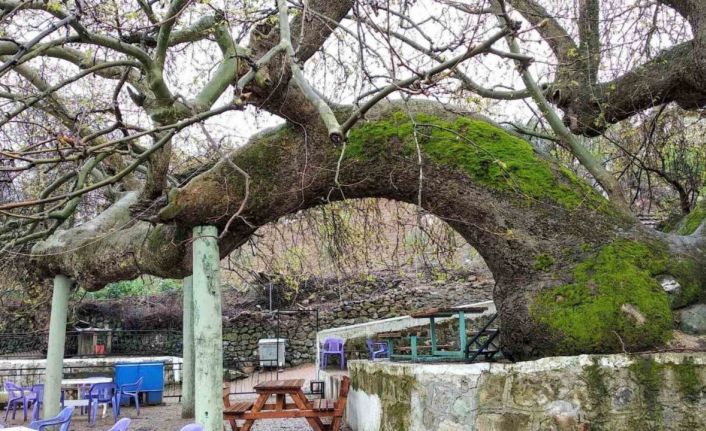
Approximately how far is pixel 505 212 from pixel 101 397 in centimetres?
853

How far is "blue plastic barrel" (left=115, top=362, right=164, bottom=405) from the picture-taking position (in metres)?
11.6

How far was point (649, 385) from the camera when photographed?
4.29m

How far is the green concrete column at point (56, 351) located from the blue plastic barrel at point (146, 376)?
293 cm

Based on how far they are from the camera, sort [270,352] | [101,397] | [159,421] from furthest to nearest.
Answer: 1. [270,352]
2. [101,397]
3. [159,421]

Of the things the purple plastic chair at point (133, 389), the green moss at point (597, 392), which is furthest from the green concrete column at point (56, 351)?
the green moss at point (597, 392)

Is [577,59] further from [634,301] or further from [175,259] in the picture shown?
[175,259]

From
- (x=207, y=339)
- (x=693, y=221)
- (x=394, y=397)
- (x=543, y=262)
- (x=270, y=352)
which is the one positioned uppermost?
(x=693, y=221)

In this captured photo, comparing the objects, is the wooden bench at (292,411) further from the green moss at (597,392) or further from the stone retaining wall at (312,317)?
the stone retaining wall at (312,317)

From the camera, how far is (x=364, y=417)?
22.6 ft

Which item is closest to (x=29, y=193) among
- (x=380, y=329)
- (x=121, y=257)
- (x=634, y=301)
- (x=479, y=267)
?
(x=121, y=257)

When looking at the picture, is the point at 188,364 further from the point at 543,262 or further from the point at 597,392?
the point at 597,392

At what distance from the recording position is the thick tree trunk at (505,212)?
4.85 meters

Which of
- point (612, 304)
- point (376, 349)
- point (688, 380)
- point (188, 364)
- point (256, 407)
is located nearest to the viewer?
point (688, 380)

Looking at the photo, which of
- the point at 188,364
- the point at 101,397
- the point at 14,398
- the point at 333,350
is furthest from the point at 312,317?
the point at 14,398
